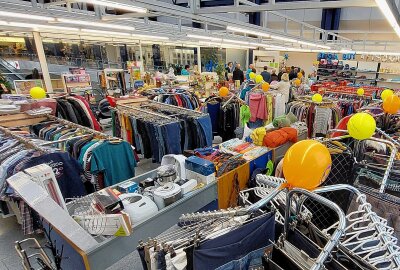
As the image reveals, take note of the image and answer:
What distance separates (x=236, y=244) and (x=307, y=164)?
66cm

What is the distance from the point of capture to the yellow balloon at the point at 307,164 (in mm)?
1175

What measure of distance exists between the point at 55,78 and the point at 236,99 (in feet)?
27.9

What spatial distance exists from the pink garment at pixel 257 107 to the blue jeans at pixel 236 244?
16.5 ft

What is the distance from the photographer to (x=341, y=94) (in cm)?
774

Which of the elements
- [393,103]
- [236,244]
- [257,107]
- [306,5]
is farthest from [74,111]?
[393,103]

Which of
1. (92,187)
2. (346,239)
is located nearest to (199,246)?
(346,239)

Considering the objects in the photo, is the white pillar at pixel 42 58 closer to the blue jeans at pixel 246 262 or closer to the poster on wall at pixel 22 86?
the poster on wall at pixel 22 86

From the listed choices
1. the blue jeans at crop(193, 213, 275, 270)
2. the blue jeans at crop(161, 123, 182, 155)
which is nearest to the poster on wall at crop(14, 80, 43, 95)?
the blue jeans at crop(161, 123, 182, 155)

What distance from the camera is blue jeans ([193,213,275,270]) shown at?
1388 millimetres

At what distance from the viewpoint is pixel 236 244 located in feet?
4.75

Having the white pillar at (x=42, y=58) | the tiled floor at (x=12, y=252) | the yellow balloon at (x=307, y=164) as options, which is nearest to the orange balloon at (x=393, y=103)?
the yellow balloon at (x=307, y=164)

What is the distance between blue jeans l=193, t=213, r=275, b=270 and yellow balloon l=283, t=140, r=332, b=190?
415 mm

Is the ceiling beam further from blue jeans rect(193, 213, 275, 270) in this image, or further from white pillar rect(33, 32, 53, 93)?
white pillar rect(33, 32, 53, 93)

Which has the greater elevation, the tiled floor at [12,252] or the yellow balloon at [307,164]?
the yellow balloon at [307,164]
